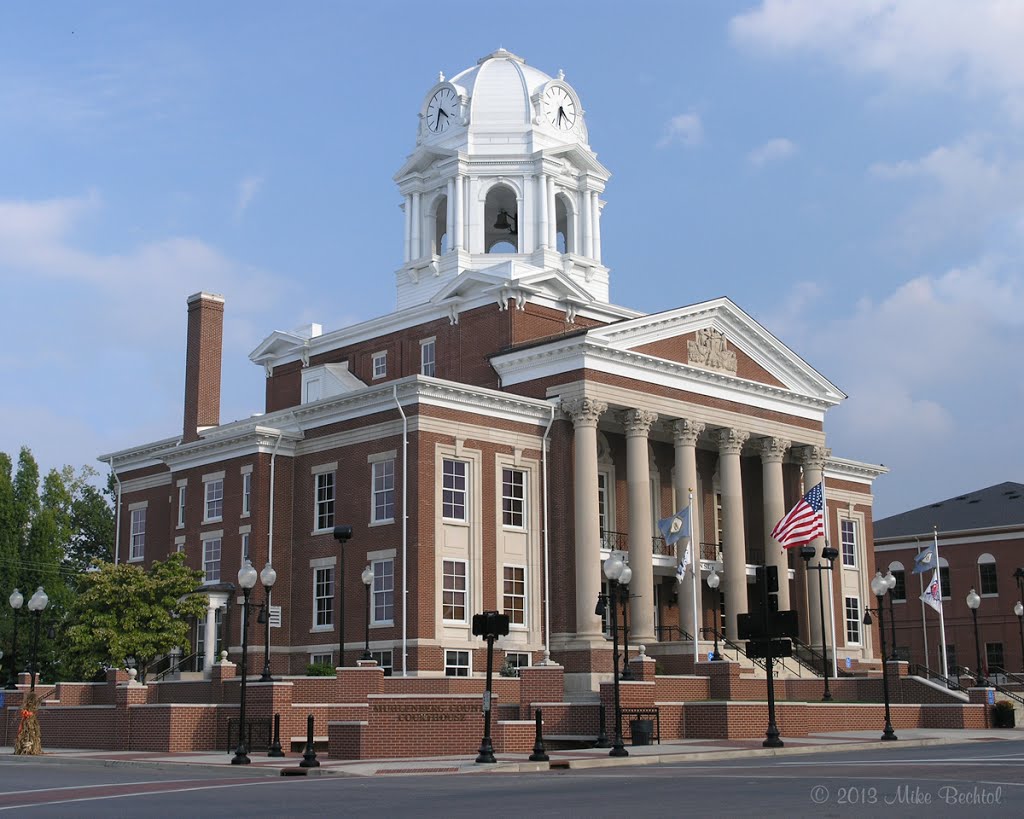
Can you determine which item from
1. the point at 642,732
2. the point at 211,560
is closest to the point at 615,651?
the point at 642,732

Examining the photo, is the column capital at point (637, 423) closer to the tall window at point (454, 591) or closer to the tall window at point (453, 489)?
the tall window at point (453, 489)

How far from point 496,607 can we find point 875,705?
14.0m

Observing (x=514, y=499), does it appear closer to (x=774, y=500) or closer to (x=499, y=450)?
(x=499, y=450)

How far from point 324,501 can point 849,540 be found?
29.2 meters

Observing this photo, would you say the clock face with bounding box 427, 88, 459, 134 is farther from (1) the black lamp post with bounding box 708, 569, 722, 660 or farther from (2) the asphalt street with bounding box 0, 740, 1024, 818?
(2) the asphalt street with bounding box 0, 740, 1024, 818

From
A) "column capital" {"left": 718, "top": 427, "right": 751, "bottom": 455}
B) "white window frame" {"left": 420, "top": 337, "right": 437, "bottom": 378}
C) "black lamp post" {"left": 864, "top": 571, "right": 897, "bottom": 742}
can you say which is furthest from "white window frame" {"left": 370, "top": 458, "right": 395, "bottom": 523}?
"black lamp post" {"left": 864, "top": 571, "right": 897, "bottom": 742}

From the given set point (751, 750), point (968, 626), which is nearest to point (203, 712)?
point (751, 750)

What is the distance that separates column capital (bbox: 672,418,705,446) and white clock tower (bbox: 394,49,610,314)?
8326 millimetres

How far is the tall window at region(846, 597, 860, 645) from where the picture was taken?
6625 centimetres

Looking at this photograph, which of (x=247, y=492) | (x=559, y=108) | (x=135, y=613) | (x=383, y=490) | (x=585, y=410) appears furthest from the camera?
(x=559, y=108)

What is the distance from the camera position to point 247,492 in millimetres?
54219

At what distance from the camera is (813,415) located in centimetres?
6291

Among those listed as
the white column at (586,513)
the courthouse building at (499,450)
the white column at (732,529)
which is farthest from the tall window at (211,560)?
the white column at (732,529)

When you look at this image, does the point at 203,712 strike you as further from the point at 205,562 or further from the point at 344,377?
the point at 344,377
